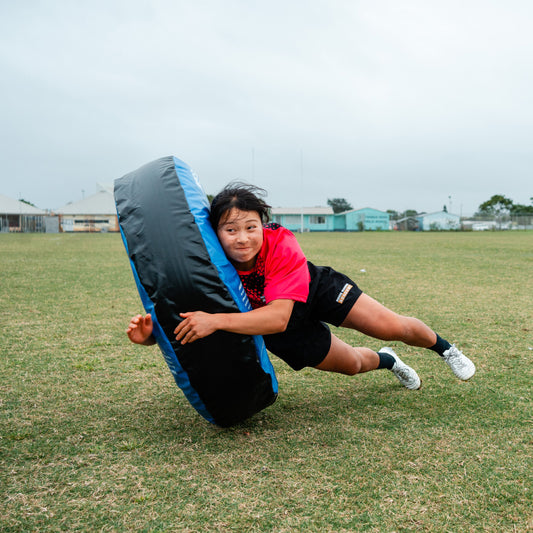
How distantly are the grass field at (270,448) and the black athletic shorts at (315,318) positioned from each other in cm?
48

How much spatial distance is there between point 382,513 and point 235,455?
3.18ft

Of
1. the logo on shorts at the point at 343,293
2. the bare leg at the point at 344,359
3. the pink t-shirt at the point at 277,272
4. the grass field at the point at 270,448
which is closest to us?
the grass field at the point at 270,448

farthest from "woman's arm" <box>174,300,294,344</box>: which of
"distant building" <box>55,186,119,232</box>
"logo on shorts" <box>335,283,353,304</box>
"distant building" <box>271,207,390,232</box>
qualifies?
"distant building" <box>271,207,390,232</box>

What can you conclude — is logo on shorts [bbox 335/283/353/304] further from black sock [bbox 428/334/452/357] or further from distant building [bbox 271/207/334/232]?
distant building [bbox 271/207/334/232]

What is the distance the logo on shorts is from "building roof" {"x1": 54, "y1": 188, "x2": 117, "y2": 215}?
222 feet

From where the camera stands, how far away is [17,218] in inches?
2402

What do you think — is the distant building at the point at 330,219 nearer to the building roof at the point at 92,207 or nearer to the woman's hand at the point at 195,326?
the building roof at the point at 92,207

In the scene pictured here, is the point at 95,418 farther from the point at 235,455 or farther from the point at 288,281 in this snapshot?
the point at 288,281

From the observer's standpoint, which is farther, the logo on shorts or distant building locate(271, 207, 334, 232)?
distant building locate(271, 207, 334, 232)

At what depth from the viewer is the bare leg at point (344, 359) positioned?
12.0 ft

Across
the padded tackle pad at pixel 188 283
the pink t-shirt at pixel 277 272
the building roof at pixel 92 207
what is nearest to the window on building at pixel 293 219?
the building roof at pixel 92 207

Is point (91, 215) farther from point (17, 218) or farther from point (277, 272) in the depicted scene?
point (277, 272)

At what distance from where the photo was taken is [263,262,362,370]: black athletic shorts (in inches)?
137

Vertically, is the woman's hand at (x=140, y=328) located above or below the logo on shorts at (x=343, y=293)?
below
